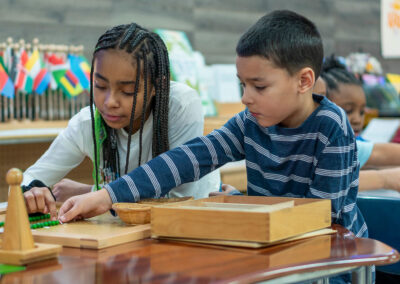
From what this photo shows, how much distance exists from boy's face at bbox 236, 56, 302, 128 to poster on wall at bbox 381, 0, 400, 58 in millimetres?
5193

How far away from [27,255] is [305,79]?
29.5 inches

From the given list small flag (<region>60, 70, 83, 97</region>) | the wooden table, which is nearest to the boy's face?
the wooden table

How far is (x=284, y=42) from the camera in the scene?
1341 mm

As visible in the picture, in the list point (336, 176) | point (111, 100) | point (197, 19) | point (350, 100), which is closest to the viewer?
point (336, 176)

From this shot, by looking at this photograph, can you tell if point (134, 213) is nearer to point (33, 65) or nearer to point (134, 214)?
point (134, 214)

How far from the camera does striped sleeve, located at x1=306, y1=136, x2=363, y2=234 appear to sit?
129 cm

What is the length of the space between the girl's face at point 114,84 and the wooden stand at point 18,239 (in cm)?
53

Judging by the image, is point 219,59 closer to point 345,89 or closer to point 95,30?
point 95,30

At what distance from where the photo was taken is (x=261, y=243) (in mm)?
1007

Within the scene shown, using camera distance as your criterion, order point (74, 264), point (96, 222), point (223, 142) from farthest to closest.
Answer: point (223, 142) < point (96, 222) < point (74, 264)

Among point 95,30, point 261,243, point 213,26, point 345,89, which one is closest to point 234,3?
point 213,26

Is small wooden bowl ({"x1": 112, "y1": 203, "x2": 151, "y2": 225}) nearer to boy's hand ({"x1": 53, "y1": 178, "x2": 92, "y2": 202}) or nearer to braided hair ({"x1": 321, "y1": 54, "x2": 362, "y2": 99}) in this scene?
boy's hand ({"x1": 53, "y1": 178, "x2": 92, "y2": 202})

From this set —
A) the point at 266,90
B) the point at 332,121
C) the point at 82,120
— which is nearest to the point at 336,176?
the point at 332,121

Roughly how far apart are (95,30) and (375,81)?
8.68ft
